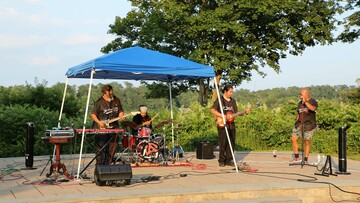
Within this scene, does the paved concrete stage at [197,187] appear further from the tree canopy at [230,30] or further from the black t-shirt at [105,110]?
the tree canopy at [230,30]

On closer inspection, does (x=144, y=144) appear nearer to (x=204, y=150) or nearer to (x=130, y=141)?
(x=130, y=141)

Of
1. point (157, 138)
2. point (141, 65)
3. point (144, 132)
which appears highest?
point (141, 65)

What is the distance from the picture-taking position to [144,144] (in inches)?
431

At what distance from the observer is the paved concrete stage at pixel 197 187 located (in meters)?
7.02

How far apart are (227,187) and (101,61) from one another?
347cm

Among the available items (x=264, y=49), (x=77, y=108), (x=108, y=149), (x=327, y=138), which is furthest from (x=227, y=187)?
(x=264, y=49)

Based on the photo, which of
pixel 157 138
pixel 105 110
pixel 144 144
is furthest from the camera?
pixel 157 138

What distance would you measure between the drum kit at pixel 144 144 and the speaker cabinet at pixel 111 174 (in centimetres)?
285

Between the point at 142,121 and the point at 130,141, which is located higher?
the point at 142,121

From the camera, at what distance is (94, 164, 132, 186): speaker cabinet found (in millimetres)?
7886

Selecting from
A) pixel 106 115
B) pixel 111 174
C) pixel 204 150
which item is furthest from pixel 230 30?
pixel 111 174

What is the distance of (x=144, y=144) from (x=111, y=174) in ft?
10.0

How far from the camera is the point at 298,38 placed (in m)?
31.1

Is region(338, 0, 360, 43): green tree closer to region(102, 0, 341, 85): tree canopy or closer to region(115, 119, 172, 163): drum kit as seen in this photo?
region(102, 0, 341, 85): tree canopy
